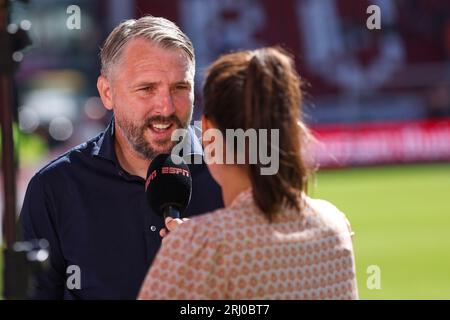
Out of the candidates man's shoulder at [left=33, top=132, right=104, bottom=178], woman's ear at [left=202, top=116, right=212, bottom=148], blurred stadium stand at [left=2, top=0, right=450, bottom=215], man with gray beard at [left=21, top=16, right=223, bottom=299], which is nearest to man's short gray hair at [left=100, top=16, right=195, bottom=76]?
man with gray beard at [left=21, top=16, right=223, bottom=299]

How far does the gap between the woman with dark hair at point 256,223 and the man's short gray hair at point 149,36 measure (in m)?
1.06

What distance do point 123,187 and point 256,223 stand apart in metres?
1.30

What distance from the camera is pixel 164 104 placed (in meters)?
4.07

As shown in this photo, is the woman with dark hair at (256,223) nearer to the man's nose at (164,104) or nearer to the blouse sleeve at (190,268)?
the blouse sleeve at (190,268)

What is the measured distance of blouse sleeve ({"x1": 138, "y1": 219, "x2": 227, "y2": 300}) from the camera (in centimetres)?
289

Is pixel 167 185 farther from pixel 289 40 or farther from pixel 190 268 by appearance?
pixel 289 40

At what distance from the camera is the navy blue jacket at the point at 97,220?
13.2 ft

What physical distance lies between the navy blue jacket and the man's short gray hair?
1.16 feet

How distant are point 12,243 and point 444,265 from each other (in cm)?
998

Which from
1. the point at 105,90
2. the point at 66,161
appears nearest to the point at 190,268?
the point at 66,161

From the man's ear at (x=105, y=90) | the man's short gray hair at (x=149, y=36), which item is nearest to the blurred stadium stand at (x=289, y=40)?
the man's ear at (x=105, y=90)

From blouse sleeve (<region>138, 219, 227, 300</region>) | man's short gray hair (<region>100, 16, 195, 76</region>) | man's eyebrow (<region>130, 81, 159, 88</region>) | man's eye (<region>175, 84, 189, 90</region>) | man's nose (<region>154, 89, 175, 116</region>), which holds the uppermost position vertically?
man's short gray hair (<region>100, 16, 195, 76</region>)

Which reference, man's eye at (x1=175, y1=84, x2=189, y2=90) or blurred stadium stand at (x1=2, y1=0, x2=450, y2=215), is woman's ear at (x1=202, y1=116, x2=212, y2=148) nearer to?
man's eye at (x1=175, y1=84, x2=189, y2=90)

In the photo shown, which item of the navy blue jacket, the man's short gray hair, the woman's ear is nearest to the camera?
the woman's ear
